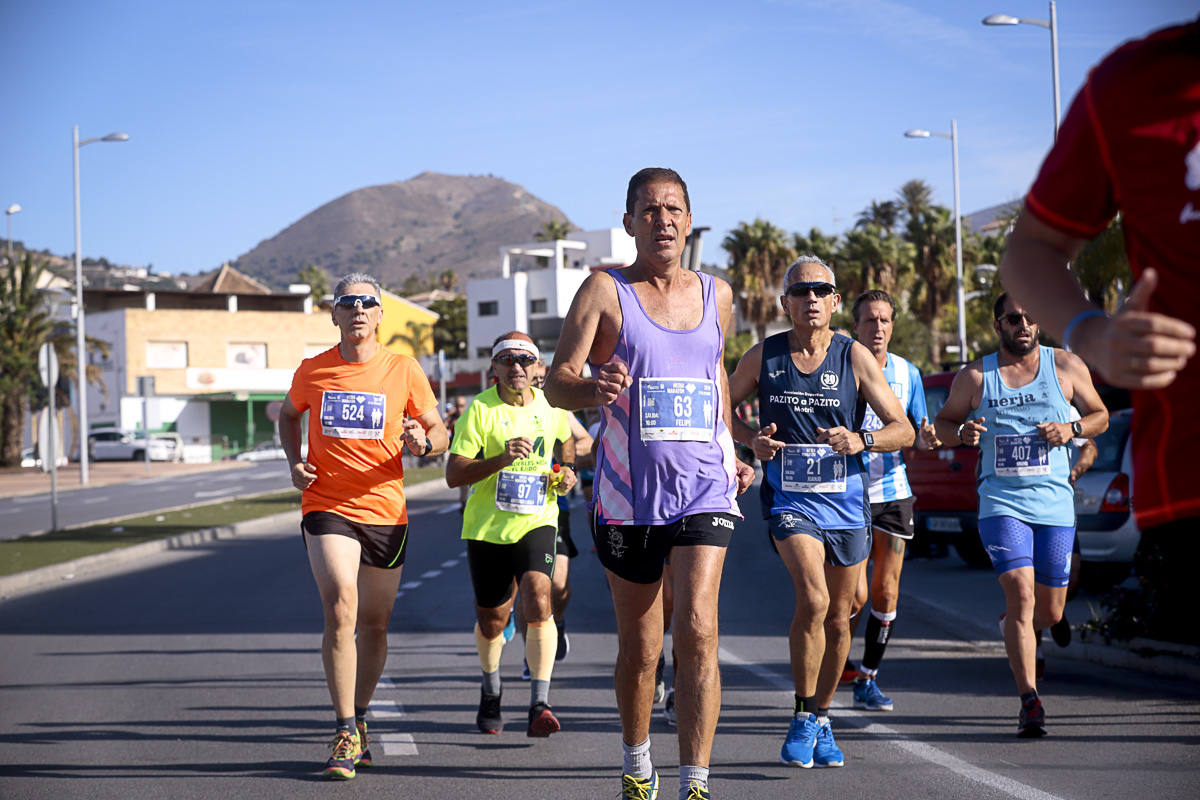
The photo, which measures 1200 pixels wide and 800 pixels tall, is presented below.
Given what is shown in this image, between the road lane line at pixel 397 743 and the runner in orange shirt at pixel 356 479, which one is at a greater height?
the runner in orange shirt at pixel 356 479

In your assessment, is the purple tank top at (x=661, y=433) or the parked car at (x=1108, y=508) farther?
the parked car at (x=1108, y=508)

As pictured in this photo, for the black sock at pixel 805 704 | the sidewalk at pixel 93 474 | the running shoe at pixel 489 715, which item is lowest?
the sidewalk at pixel 93 474

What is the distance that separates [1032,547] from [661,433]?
2805mm

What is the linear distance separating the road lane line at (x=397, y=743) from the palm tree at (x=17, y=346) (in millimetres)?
53287

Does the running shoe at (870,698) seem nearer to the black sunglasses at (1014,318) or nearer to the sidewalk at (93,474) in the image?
the black sunglasses at (1014,318)

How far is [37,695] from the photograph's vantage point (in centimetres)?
868

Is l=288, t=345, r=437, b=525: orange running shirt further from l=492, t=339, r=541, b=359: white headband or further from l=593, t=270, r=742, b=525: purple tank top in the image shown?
l=593, t=270, r=742, b=525: purple tank top

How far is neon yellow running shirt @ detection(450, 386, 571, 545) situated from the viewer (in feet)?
24.3

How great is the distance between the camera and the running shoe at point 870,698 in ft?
25.0

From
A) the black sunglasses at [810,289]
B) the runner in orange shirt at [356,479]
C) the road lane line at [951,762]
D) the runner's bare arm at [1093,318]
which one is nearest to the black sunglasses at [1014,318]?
the black sunglasses at [810,289]

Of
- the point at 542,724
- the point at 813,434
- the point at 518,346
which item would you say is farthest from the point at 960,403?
the point at 542,724

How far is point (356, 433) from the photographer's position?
663 centimetres

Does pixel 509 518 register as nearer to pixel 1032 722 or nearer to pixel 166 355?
pixel 1032 722

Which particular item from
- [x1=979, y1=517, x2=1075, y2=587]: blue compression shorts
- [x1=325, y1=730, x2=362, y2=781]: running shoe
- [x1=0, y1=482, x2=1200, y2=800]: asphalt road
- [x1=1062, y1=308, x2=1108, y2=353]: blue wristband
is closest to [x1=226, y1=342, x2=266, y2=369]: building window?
[x1=0, y1=482, x2=1200, y2=800]: asphalt road
